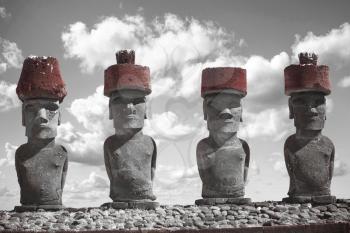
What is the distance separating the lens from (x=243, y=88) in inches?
513

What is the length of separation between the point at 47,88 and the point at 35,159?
4.79 feet

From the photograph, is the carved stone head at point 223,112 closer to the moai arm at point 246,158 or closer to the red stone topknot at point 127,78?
the moai arm at point 246,158

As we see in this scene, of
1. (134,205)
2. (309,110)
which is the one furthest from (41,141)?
(309,110)

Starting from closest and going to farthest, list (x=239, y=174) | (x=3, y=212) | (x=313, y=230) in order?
1. (x=313, y=230)
2. (x=3, y=212)
3. (x=239, y=174)

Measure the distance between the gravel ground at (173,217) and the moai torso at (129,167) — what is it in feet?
1.82

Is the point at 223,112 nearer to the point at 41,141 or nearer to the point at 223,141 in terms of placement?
the point at 223,141

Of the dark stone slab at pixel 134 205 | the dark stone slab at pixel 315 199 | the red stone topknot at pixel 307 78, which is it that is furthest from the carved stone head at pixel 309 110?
the dark stone slab at pixel 134 205

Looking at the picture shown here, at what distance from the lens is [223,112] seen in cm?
1277

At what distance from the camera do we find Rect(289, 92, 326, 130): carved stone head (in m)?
13.1

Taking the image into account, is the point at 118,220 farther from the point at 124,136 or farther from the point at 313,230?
the point at 313,230

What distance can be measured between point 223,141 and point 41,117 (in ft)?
12.5

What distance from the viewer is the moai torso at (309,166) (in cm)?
1297

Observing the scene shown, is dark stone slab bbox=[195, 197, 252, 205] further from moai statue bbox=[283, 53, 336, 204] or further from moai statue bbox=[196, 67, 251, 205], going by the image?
moai statue bbox=[283, 53, 336, 204]

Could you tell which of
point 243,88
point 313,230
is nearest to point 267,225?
point 313,230
